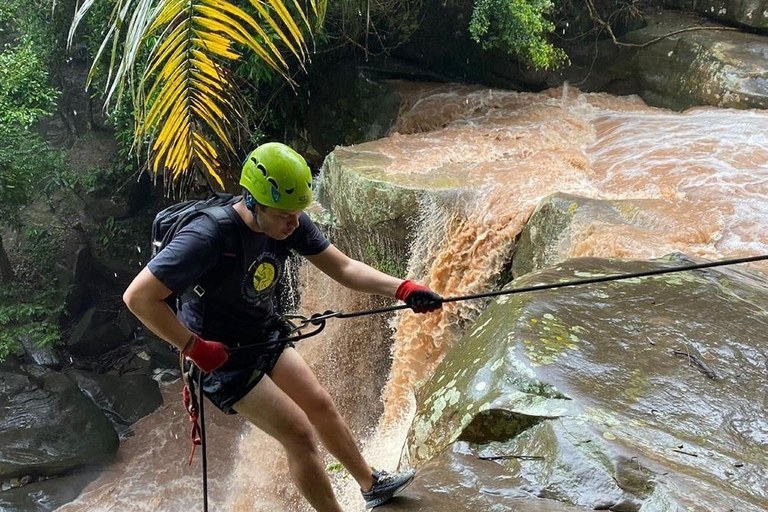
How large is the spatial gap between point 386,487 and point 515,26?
7.31 meters

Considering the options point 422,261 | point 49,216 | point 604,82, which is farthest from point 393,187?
point 49,216

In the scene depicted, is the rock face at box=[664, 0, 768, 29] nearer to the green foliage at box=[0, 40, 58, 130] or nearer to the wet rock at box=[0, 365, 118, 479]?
the green foliage at box=[0, 40, 58, 130]

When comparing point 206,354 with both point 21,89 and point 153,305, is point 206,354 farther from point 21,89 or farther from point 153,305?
point 21,89

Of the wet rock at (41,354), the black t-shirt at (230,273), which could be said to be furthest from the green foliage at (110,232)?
the black t-shirt at (230,273)

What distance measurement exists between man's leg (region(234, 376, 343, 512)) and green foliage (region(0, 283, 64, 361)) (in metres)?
8.17

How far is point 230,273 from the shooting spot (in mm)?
2412

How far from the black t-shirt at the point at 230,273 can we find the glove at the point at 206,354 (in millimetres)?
216

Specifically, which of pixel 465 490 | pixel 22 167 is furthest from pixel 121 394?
pixel 465 490

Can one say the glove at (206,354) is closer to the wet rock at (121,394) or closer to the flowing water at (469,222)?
the flowing water at (469,222)

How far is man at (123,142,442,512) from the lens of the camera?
2.22 metres

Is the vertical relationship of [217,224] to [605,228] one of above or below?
above

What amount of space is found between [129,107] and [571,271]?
8.38 meters

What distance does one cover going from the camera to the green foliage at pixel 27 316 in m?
9.34

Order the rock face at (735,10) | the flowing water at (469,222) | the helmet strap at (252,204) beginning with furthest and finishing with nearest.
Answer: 1. the rock face at (735,10)
2. the flowing water at (469,222)
3. the helmet strap at (252,204)
